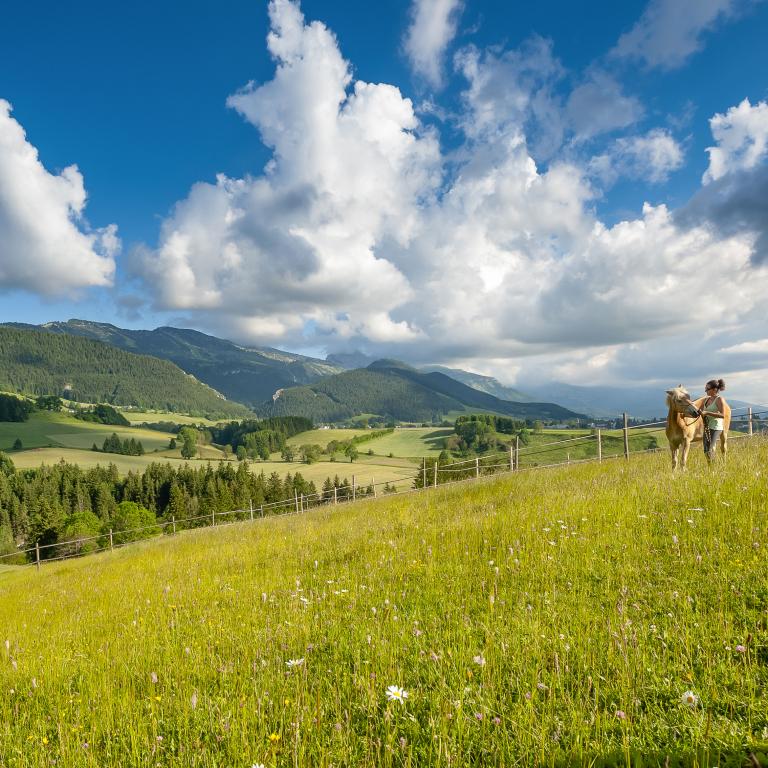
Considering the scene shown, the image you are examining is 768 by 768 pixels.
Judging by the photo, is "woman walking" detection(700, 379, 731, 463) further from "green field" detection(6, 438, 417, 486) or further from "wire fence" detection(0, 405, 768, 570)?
"green field" detection(6, 438, 417, 486)

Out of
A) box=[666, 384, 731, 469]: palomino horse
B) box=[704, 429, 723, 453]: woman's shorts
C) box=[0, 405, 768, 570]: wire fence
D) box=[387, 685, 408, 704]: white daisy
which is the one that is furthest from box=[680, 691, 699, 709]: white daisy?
box=[0, 405, 768, 570]: wire fence

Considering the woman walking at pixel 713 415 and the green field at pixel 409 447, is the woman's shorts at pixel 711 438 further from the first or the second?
the green field at pixel 409 447

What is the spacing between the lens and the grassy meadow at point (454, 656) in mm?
2795

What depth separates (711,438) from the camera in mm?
10383

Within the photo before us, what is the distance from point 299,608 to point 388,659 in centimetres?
208

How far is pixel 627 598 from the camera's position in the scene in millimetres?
4340

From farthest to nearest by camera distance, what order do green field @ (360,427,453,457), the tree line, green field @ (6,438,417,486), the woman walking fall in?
green field @ (360,427,453,457) → green field @ (6,438,417,486) → the tree line → the woman walking

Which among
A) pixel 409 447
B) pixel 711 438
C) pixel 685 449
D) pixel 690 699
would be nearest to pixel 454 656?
pixel 690 699

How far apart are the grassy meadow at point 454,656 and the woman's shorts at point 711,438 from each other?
2.90 m

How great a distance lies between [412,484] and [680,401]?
91.2m

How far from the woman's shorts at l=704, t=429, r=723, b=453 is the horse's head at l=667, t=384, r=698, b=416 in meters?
0.77

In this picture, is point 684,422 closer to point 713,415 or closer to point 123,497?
point 713,415

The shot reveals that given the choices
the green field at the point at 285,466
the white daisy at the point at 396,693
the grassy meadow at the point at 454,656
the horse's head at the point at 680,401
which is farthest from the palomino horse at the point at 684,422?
the green field at the point at 285,466

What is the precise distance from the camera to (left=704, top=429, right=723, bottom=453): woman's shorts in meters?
10.3
